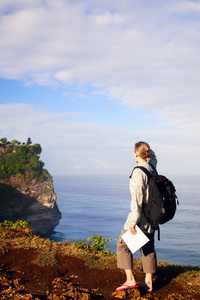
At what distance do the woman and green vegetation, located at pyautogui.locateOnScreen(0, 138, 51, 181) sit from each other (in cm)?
8152

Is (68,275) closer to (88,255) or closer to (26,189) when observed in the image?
(88,255)

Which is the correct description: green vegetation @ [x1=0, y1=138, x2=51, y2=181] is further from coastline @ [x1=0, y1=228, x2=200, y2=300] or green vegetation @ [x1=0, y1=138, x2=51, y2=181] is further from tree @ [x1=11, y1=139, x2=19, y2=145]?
coastline @ [x1=0, y1=228, x2=200, y2=300]

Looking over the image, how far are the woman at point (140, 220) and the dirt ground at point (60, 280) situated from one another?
1.26 feet

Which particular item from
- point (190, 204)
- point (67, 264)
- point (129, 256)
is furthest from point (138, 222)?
point (190, 204)

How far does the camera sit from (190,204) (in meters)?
121

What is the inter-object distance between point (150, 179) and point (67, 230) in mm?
92021

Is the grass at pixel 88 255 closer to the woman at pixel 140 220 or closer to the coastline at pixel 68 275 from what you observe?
the coastline at pixel 68 275

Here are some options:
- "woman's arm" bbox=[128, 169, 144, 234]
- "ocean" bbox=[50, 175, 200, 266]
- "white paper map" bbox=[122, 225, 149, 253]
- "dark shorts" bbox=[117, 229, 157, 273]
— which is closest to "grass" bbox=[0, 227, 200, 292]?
"dark shorts" bbox=[117, 229, 157, 273]

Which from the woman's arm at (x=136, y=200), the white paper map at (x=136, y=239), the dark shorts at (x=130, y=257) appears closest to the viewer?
the woman's arm at (x=136, y=200)

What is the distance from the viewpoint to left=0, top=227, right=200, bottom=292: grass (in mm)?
5340

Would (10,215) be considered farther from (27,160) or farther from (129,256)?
(129,256)

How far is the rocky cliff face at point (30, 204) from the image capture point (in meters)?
76.1

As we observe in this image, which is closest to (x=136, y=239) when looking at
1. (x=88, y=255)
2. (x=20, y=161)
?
(x=88, y=255)

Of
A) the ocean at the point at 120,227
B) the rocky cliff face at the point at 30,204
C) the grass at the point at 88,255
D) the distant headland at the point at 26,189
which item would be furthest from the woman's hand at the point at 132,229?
the rocky cliff face at the point at 30,204
